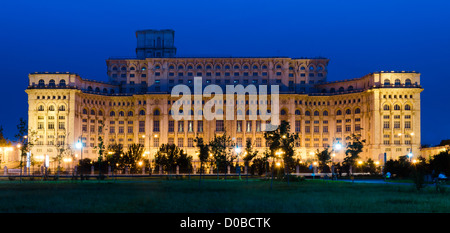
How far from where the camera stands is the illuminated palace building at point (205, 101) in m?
130

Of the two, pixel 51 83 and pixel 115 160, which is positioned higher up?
pixel 51 83

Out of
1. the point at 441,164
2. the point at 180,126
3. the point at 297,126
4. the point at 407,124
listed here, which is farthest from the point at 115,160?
the point at 407,124

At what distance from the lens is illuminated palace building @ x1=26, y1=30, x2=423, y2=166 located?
426 ft

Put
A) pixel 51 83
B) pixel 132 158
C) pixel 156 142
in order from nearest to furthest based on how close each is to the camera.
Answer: pixel 132 158, pixel 51 83, pixel 156 142

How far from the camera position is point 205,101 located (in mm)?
138625

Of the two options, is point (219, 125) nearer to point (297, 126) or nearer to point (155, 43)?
point (297, 126)

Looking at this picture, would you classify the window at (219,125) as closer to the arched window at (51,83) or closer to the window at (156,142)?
the window at (156,142)

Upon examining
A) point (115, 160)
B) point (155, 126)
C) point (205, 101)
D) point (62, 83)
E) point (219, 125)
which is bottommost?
point (115, 160)

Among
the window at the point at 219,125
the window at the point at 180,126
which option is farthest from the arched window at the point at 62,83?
the window at the point at 219,125

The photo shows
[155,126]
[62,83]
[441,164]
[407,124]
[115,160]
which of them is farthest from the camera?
[155,126]
